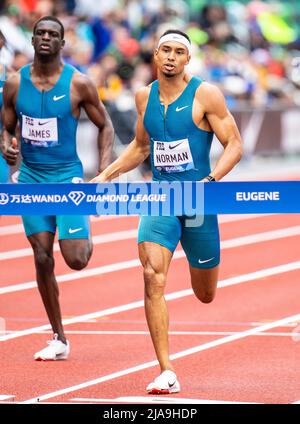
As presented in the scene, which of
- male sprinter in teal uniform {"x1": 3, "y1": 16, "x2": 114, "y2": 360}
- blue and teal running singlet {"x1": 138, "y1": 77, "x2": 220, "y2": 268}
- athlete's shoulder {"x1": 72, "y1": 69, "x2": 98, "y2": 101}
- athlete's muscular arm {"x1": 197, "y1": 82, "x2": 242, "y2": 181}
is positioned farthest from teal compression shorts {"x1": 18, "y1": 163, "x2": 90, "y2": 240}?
athlete's muscular arm {"x1": 197, "y1": 82, "x2": 242, "y2": 181}

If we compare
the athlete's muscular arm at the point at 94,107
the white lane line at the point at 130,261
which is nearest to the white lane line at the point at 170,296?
the white lane line at the point at 130,261

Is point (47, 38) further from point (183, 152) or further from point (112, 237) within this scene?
point (112, 237)

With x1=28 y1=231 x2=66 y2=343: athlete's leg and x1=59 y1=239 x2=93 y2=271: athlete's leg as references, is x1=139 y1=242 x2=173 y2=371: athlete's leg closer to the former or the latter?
x1=59 y1=239 x2=93 y2=271: athlete's leg

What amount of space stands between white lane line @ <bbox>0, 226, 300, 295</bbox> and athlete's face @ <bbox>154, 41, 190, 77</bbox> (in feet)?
16.0

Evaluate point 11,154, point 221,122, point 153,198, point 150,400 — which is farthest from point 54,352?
point 221,122

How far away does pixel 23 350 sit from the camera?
33.2ft

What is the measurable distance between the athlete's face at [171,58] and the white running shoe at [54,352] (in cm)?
231

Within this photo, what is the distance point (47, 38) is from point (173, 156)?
1.56m

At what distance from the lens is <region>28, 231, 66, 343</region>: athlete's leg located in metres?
9.71

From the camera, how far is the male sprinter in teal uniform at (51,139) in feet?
31.8

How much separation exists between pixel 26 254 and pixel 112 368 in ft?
21.9

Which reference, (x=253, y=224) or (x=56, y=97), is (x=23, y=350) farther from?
(x=253, y=224)
